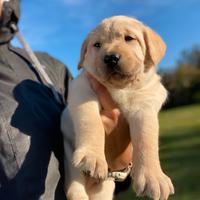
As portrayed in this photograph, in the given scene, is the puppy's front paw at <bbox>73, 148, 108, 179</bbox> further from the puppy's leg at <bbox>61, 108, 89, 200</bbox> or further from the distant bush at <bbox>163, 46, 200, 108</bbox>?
the distant bush at <bbox>163, 46, 200, 108</bbox>

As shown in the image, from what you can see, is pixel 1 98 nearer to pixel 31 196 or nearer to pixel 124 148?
pixel 31 196

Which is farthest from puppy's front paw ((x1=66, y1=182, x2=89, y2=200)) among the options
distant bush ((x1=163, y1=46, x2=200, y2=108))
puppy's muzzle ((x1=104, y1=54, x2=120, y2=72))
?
distant bush ((x1=163, y1=46, x2=200, y2=108))

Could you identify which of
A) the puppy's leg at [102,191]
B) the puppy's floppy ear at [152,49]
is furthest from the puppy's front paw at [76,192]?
the puppy's floppy ear at [152,49]

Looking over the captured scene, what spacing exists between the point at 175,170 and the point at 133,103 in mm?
8944

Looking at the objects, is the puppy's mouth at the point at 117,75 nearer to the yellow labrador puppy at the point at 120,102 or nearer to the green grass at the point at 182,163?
Result: the yellow labrador puppy at the point at 120,102

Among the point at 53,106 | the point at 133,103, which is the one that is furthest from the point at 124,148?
the point at 53,106

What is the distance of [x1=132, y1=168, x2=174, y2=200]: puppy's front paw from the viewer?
2430 mm

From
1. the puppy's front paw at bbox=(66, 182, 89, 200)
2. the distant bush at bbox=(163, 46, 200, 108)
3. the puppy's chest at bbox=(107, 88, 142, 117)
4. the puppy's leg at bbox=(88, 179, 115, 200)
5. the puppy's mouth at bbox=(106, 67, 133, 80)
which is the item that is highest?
the puppy's mouth at bbox=(106, 67, 133, 80)

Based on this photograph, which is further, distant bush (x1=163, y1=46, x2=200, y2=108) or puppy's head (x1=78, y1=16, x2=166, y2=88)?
distant bush (x1=163, y1=46, x2=200, y2=108)

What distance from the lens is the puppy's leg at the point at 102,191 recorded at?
111 inches

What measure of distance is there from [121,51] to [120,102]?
30 cm

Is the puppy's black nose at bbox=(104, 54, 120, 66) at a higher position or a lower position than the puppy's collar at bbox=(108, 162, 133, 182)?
higher

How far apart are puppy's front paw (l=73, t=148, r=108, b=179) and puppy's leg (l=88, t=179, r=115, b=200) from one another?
1.21 feet

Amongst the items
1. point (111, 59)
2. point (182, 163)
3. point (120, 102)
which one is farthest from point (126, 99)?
point (182, 163)
